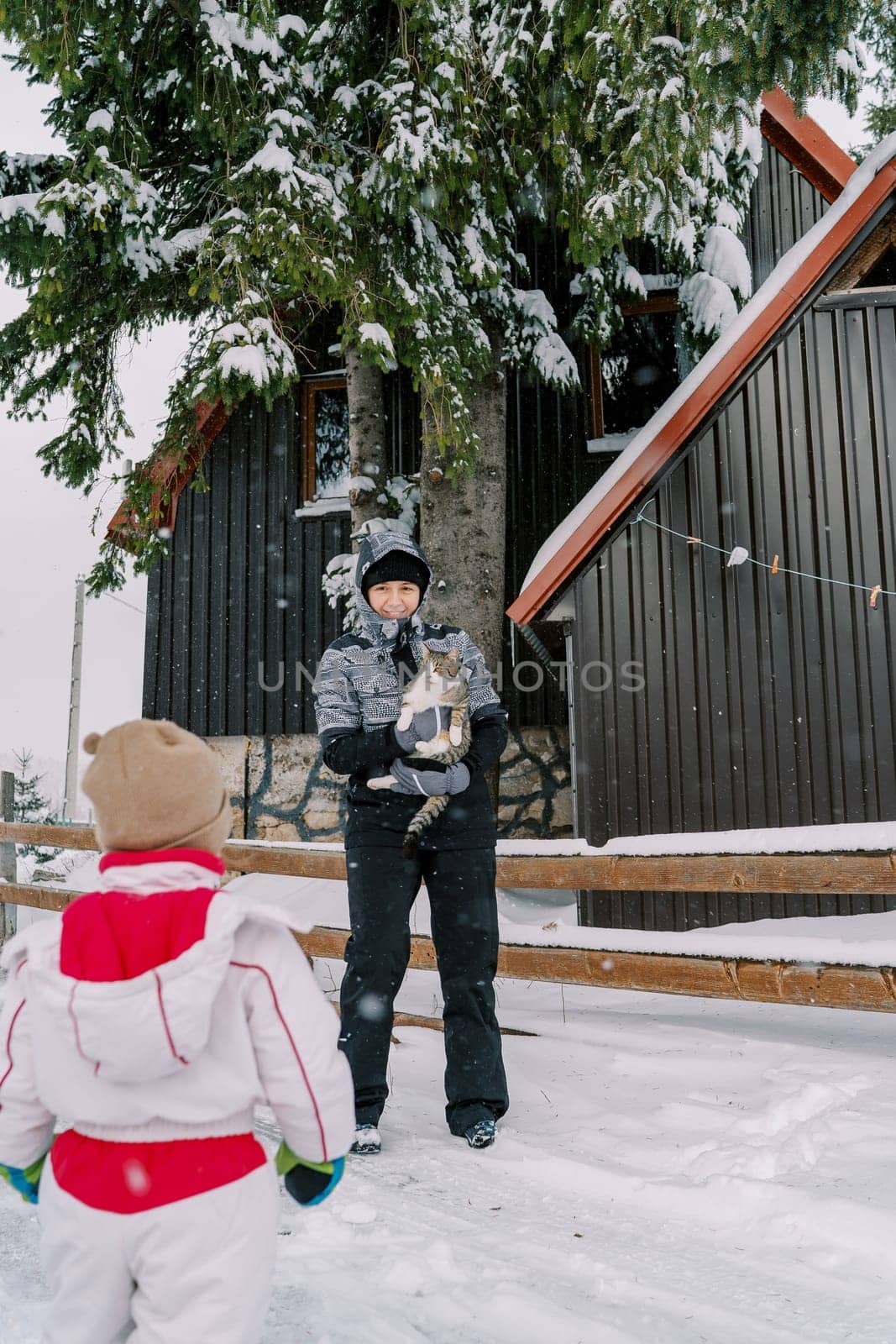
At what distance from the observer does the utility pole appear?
835 inches

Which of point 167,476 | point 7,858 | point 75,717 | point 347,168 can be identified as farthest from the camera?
point 75,717

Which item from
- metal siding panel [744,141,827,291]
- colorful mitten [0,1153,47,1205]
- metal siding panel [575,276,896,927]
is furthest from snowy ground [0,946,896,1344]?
metal siding panel [744,141,827,291]

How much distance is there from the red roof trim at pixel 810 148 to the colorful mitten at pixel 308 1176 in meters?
9.69

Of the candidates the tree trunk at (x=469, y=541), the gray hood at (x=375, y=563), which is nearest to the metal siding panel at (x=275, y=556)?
the tree trunk at (x=469, y=541)

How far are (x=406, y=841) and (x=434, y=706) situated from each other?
1.55ft

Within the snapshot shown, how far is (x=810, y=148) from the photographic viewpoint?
8.95 meters

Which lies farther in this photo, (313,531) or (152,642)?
(152,642)

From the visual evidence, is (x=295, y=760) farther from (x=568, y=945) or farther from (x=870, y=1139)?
(x=870, y=1139)

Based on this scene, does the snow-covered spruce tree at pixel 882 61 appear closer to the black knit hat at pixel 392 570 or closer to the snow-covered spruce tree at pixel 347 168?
the snow-covered spruce tree at pixel 347 168

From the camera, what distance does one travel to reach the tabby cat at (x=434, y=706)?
3275 mm

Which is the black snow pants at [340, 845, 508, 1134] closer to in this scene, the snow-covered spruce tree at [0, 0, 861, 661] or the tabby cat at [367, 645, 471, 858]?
the tabby cat at [367, 645, 471, 858]

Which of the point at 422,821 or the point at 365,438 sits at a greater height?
the point at 365,438

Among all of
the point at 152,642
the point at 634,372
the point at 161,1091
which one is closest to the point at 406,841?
the point at 161,1091

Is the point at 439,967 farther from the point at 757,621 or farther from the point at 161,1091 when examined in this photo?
the point at 757,621
